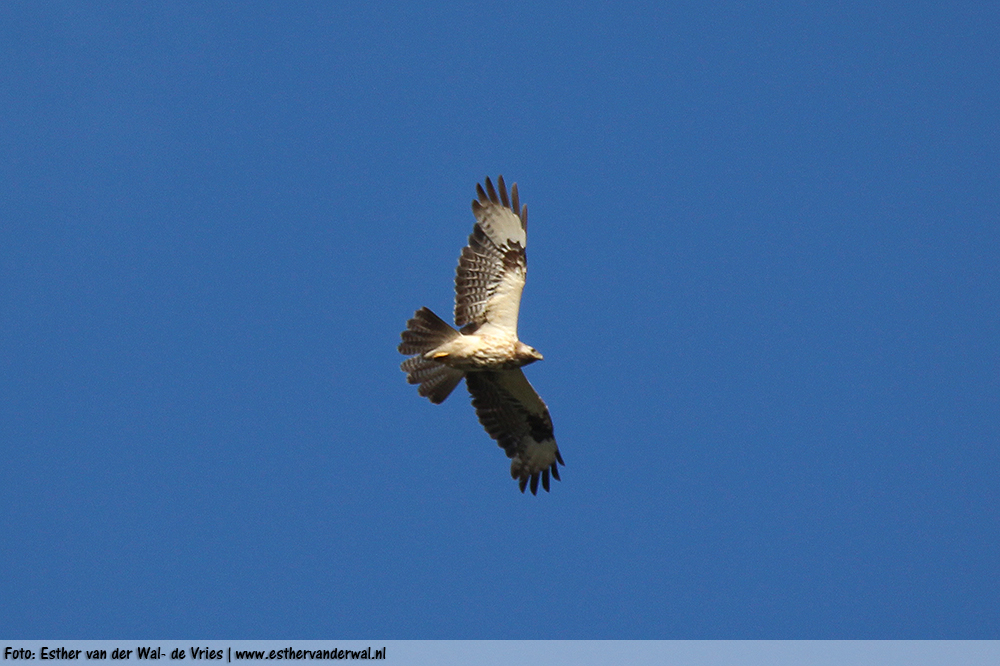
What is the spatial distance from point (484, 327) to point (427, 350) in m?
0.67

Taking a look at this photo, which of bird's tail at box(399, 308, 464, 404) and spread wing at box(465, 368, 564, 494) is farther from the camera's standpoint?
spread wing at box(465, 368, 564, 494)

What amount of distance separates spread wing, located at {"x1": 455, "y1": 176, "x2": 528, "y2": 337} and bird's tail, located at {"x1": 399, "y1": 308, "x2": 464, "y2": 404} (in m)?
0.28

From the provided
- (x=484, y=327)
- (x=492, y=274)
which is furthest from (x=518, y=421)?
(x=492, y=274)

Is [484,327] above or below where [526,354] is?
above

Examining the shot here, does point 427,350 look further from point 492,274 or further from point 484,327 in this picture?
point 492,274

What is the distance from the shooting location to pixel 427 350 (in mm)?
12281

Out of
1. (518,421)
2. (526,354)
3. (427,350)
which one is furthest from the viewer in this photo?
(518,421)

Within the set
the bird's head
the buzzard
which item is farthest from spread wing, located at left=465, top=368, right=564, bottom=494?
the bird's head

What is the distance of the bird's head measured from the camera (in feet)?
39.4

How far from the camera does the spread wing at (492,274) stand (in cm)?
Result: 1238

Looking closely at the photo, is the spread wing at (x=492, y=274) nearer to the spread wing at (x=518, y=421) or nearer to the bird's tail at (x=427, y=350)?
the bird's tail at (x=427, y=350)

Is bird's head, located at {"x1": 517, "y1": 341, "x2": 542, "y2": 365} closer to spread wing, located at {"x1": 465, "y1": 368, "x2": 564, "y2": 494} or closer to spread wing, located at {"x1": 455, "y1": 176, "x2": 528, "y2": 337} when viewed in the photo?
spread wing, located at {"x1": 455, "y1": 176, "x2": 528, "y2": 337}
